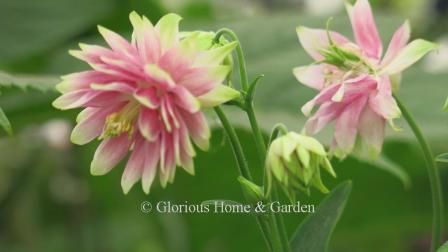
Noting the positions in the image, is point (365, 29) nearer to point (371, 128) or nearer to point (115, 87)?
point (371, 128)

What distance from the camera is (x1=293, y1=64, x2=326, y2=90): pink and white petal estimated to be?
0.52 metres

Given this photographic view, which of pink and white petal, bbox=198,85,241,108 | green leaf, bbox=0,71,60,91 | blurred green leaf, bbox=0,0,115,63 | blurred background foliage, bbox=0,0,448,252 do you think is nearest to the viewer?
pink and white petal, bbox=198,85,241,108

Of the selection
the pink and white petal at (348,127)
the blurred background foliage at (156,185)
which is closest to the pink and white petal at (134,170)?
the pink and white petal at (348,127)

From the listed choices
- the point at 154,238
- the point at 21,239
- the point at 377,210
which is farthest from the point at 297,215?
the point at 21,239

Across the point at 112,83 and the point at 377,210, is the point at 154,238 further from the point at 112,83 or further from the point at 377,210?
the point at 112,83

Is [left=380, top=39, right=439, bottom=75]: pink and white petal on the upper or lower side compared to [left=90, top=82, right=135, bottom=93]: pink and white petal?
lower

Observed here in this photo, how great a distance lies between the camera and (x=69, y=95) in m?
0.45

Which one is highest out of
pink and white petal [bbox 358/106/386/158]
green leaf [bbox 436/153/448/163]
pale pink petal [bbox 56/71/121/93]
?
pale pink petal [bbox 56/71/121/93]

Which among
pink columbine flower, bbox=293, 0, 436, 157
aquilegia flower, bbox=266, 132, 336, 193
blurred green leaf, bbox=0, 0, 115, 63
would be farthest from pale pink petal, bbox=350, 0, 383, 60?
blurred green leaf, bbox=0, 0, 115, 63

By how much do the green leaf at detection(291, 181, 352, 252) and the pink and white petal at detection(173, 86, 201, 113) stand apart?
100 millimetres

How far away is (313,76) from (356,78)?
0.04 meters

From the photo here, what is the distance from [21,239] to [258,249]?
36 cm

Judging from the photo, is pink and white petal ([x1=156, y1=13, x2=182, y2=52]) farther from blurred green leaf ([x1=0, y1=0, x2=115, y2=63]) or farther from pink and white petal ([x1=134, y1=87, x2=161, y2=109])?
blurred green leaf ([x1=0, y1=0, x2=115, y2=63])

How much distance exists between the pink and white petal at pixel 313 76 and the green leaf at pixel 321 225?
6 centimetres
